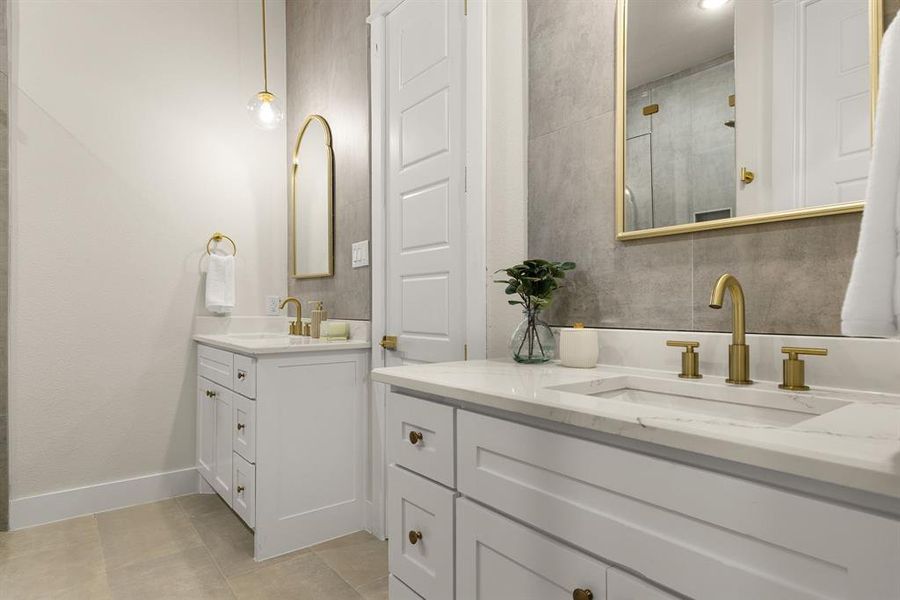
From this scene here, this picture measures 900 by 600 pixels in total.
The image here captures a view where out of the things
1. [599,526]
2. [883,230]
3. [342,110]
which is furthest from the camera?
[342,110]

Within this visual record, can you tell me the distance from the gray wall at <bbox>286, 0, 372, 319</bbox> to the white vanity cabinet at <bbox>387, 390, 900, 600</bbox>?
4.21 feet

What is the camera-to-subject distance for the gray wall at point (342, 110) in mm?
2375

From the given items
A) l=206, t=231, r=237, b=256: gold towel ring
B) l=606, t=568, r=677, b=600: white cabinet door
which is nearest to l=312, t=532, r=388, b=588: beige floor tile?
l=606, t=568, r=677, b=600: white cabinet door

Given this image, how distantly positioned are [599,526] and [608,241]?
837 mm

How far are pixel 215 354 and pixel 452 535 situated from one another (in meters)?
1.82

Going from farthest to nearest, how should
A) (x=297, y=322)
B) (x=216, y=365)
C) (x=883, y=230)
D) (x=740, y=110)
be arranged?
(x=297, y=322), (x=216, y=365), (x=740, y=110), (x=883, y=230)

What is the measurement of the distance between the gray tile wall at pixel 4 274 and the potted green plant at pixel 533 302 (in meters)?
2.38

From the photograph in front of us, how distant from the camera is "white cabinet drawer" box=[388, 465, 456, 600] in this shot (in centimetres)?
108

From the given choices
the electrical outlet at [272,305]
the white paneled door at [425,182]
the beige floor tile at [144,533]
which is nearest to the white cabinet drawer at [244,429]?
the beige floor tile at [144,533]

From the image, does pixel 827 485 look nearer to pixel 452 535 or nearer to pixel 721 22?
pixel 452 535

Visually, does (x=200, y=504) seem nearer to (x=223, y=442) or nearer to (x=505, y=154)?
(x=223, y=442)

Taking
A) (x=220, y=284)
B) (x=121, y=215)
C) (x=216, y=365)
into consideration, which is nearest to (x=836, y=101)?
(x=216, y=365)

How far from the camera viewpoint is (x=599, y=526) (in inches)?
30.5

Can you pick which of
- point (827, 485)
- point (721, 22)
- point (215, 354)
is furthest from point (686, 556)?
point (215, 354)
